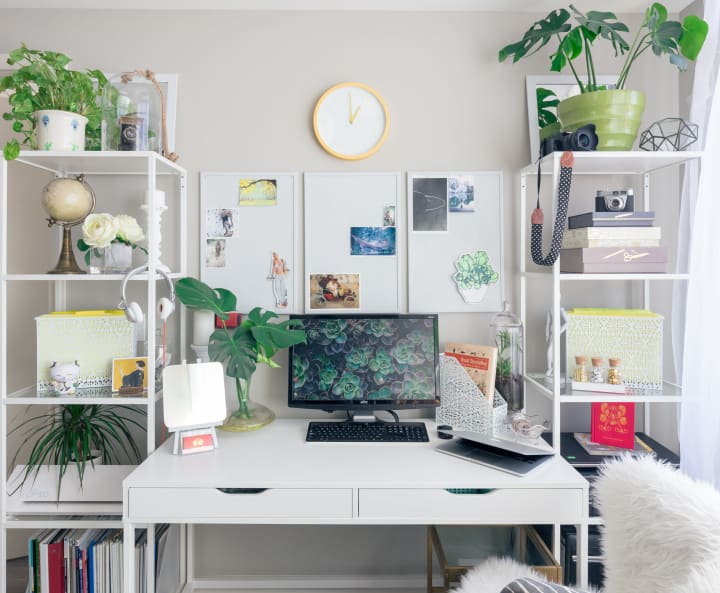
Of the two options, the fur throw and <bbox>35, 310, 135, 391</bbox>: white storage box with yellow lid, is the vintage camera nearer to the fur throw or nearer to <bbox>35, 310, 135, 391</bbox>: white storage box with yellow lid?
the fur throw

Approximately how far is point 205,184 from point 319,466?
4.15ft

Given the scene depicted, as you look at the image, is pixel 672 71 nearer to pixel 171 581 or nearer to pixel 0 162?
pixel 0 162

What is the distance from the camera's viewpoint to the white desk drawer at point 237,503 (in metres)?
1.53

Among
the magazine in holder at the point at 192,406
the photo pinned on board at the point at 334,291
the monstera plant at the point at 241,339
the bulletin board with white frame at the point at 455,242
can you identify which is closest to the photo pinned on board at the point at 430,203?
the bulletin board with white frame at the point at 455,242

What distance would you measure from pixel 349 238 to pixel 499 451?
3.39 ft

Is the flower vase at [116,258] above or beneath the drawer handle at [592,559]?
above

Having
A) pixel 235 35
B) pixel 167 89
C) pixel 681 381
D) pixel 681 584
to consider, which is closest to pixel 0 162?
pixel 167 89

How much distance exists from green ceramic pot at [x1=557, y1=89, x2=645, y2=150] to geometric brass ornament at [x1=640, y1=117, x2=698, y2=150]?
86mm

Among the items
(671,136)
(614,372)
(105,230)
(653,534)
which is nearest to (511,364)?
(614,372)

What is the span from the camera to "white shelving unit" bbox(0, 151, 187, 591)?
1767mm

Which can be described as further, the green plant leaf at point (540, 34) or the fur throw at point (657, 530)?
the green plant leaf at point (540, 34)

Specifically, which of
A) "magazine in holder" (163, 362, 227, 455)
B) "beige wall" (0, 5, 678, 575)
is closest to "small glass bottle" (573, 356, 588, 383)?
"beige wall" (0, 5, 678, 575)

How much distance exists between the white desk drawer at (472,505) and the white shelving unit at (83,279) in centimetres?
89

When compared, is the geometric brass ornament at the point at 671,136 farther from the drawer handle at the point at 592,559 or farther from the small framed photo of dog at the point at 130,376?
the small framed photo of dog at the point at 130,376
